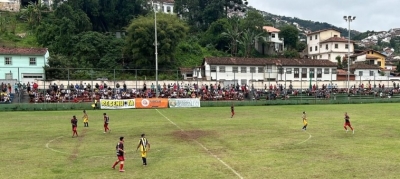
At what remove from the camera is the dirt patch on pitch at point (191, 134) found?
1025 inches

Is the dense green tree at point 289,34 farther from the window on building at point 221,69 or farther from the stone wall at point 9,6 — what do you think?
the stone wall at point 9,6

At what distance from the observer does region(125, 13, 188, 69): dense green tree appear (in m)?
71.6

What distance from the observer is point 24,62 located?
60875 mm

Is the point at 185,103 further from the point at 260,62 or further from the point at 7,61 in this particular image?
the point at 7,61

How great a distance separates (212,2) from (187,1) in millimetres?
6827

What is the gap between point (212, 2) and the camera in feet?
338

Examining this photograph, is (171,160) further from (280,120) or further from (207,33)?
(207,33)

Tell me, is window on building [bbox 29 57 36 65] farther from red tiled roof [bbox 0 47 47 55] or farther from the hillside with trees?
the hillside with trees

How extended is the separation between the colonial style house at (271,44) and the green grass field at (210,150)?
225 feet

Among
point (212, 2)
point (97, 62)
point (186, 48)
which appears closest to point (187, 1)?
point (212, 2)

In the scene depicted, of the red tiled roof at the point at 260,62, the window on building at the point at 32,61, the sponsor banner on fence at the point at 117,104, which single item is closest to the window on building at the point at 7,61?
the window on building at the point at 32,61

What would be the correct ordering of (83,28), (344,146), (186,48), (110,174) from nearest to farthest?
1. (110,174)
2. (344,146)
3. (83,28)
4. (186,48)

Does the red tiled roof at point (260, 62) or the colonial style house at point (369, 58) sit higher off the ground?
the colonial style house at point (369, 58)

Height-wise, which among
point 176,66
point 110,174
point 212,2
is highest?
point 212,2
